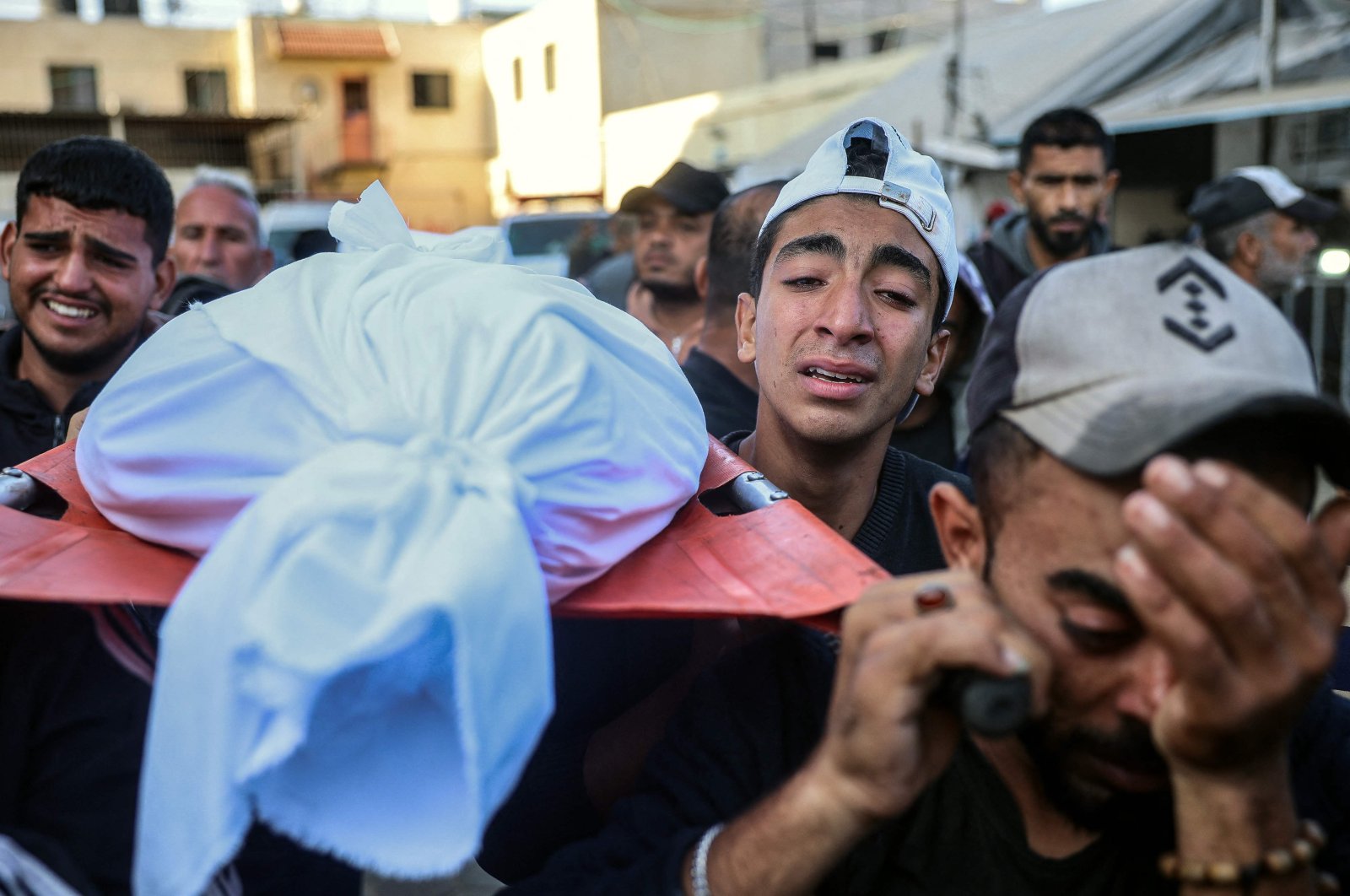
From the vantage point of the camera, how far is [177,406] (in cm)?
132

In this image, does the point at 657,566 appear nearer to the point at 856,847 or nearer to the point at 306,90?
the point at 856,847

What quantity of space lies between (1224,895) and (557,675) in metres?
0.86

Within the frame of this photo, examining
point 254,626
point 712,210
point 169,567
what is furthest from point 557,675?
point 712,210

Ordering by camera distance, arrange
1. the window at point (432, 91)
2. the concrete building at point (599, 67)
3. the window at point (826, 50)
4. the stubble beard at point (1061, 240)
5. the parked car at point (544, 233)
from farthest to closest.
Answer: the window at point (432, 91)
the window at point (826, 50)
the concrete building at point (599, 67)
the parked car at point (544, 233)
the stubble beard at point (1061, 240)

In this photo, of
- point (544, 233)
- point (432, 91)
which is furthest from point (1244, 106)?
point (432, 91)

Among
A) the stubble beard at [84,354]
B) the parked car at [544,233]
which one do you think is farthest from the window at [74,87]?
the stubble beard at [84,354]

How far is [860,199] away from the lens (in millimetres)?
2221

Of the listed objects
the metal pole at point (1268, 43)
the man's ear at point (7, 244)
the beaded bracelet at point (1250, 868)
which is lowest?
the beaded bracelet at point (1250, 868)

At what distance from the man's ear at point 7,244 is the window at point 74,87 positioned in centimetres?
2823

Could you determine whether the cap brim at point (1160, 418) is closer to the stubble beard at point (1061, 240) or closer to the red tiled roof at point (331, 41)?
the stubble beard at point (1061, 240)

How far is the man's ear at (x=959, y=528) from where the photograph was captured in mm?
1360

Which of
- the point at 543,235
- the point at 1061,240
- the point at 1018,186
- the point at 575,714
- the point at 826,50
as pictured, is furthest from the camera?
the point at 826,50

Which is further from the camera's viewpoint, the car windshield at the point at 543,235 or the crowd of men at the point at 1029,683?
the car windshield at the point at 543,235

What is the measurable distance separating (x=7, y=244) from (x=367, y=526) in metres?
2.84
